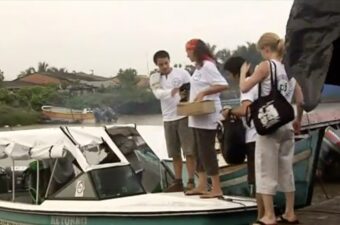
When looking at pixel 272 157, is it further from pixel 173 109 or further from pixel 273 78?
pixel 173 109

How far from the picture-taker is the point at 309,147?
775cm

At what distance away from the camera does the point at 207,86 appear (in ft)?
24.9

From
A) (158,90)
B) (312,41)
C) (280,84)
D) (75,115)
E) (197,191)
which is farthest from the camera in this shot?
(75,115)

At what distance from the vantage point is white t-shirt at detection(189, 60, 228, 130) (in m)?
7.46

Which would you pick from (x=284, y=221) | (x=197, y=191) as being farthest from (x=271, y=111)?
(x=197, y=191)

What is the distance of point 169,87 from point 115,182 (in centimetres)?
150

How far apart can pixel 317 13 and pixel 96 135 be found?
19.0ft

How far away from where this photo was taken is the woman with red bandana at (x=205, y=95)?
7.48 m

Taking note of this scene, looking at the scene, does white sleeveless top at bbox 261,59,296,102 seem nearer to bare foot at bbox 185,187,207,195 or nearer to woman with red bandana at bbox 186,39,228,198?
woman with red bandana at bbox 186,39,228,198

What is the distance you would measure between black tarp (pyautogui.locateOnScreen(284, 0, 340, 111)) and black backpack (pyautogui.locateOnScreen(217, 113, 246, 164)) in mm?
2662

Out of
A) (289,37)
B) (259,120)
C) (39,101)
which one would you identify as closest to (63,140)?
(259,120)

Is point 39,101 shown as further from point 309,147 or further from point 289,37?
point 289,37

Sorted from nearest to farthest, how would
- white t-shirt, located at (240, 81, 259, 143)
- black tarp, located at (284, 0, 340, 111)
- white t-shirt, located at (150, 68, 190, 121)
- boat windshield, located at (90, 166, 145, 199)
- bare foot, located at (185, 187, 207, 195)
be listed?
1. black tarp, located at (284, 0, 340, 111)
2. white t-shirt, located at (240, 81, 259, 143)
3. bare foot, located at (185, 187, 207, 195)
4. white t-shirt, located at (150, 68, 190, 121)
5. boat windshield, located at (90, 166, 145, 199)

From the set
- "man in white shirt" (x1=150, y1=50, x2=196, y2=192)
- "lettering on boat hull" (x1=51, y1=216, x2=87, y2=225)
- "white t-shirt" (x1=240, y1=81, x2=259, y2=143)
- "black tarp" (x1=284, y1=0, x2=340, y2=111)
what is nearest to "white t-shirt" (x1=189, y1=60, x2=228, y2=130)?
"white t-shirt" (x1=240, y1=81, x2=259, y2=143)
